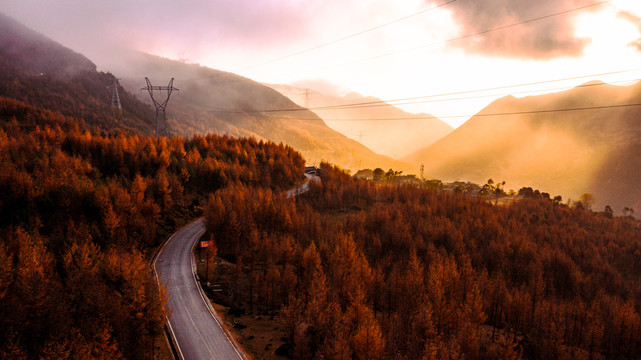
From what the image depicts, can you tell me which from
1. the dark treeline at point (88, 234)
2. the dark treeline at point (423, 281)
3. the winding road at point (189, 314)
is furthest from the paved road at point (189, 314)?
the dark treeline at point (423, 281)

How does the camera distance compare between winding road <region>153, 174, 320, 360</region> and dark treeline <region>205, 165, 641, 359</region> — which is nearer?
winding road <region>153, 174, 320, 360</region>

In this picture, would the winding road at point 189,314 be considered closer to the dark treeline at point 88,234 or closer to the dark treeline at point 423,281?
the dark treeline at point 88,234

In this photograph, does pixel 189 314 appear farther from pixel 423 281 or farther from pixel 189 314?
pixel 423 281

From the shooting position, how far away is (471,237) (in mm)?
83688

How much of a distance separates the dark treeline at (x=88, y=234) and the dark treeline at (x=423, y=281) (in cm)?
1210

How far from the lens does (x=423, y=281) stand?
54719 mm

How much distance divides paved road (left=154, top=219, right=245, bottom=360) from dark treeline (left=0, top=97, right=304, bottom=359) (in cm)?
279

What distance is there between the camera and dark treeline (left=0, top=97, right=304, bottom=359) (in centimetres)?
2561

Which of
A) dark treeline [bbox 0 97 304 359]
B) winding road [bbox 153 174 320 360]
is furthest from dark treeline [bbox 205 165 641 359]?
dark treeline [bbox 0 97 304 359]

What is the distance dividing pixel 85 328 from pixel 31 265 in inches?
410

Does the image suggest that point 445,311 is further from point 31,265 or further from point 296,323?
point 31,265

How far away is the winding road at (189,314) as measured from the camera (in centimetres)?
2777

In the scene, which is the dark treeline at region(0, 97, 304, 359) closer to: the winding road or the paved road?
the winding road

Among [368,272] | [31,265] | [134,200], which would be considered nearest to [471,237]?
[368,272]
